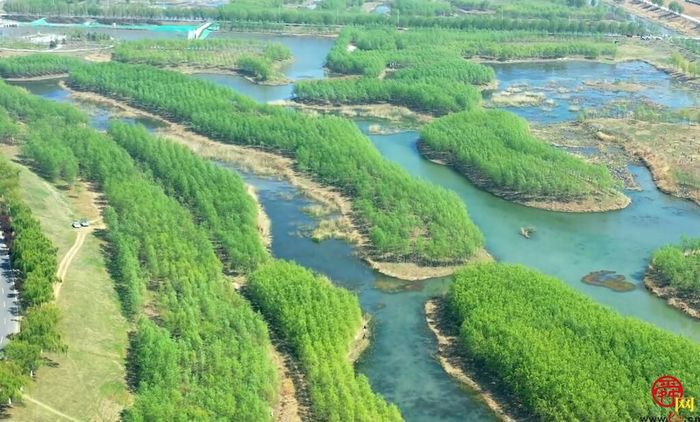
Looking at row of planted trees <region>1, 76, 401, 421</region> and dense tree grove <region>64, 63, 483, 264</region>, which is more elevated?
dense tree grove <region>64, 63, 483, 264</region>

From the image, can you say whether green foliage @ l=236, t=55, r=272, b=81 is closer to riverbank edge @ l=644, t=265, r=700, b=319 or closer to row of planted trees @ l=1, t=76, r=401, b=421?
row of planted trees @ l=1, t=76, r=401, b=421

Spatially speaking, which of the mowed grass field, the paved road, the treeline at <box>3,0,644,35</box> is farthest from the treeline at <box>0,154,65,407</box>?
the treeline at <box>3,0,644,35</box>

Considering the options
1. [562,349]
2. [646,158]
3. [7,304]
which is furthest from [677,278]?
[7,304]

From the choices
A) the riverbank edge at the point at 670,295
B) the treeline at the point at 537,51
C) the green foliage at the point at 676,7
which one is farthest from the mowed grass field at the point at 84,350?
the green foliage at the point at 676,7

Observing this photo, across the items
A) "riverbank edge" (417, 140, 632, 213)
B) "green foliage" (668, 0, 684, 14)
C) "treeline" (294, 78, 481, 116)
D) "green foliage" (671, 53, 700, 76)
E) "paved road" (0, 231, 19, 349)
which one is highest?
"green foliage" (668, 0, 684, 14)

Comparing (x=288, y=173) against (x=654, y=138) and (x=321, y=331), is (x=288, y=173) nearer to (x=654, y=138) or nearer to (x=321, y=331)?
(x=321, y=331)

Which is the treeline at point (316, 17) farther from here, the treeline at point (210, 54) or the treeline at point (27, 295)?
the treeline at point (27, 295)
